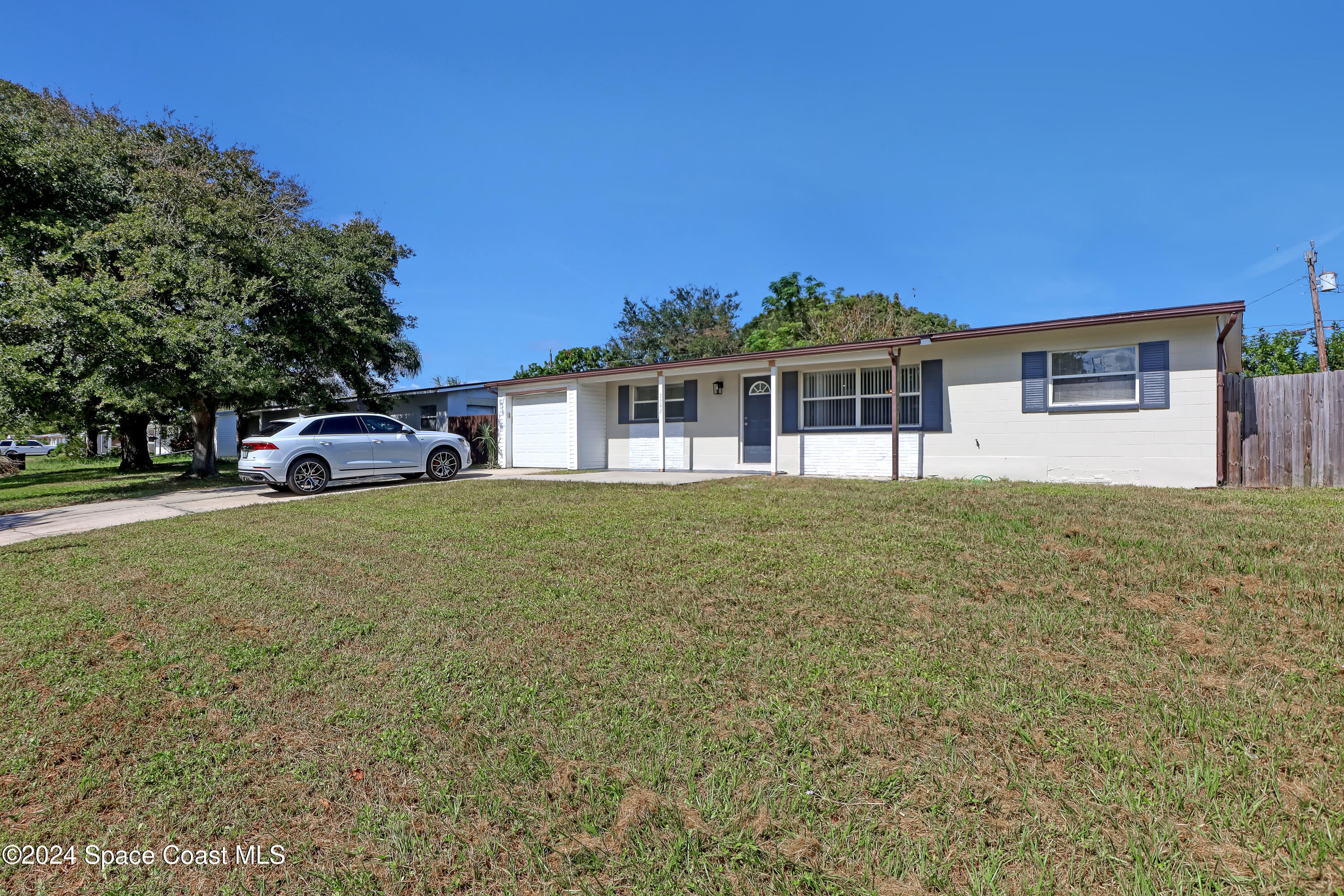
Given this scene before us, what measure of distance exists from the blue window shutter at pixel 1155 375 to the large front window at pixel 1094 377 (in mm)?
76

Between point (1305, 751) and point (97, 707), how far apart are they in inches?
207

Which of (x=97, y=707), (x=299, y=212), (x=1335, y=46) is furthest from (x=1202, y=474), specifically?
(x=299, y=212)

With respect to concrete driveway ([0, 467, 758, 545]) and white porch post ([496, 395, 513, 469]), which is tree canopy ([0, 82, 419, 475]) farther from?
white porch post ([496, 395, 513, 469])

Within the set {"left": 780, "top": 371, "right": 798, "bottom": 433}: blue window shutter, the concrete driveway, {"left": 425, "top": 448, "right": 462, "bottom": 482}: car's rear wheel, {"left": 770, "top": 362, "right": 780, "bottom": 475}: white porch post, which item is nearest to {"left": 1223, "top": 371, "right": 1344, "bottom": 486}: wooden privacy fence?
{"left": 780, "top": 371, "right": 798, "bottom": 433}: blue window shutter

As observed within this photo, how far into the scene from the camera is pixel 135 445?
63.9 ft

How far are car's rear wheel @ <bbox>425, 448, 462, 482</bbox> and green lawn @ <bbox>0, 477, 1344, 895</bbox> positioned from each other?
25.0 ft

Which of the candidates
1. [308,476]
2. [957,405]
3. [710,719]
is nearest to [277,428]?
[308,476]

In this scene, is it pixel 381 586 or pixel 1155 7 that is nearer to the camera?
pixel 381 586

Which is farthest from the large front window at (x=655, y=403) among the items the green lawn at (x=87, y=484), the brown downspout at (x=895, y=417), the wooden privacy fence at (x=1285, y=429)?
the wooden privacy fence at (x=1285, y=429)

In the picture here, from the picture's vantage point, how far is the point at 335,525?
7.27m

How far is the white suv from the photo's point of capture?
10867 mm

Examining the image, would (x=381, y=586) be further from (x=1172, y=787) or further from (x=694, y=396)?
(x=694, y=396)

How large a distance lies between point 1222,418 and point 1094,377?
1.74 metres

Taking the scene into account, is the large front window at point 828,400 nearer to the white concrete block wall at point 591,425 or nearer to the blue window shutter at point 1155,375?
the blue window shutter at point 1155,375
